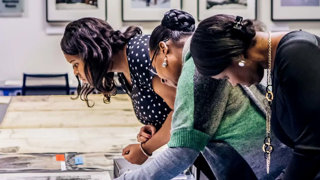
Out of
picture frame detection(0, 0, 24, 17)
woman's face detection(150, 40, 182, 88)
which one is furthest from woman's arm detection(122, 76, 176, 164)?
picture frame detection(0, 0, 24, 17)

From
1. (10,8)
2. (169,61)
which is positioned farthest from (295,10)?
(169,61)

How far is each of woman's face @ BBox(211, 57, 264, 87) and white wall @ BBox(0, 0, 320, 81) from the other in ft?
13.9

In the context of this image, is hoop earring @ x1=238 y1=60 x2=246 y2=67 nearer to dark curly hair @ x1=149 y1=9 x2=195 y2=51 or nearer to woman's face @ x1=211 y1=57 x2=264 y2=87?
woman's face @ x1=211 y1=57 x2=264 y2=87

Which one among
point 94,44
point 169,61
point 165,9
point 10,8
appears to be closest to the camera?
point 169,61

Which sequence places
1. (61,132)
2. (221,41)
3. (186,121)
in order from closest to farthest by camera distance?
(221,41), (186,121), (61,132)

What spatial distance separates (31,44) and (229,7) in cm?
221

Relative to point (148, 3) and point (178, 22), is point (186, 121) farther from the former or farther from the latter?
point (148, 3)

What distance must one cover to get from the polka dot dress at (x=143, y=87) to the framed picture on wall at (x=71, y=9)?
345 cm

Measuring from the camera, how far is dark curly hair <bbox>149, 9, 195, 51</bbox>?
156 centimetres

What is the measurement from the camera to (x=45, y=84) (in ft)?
17.3

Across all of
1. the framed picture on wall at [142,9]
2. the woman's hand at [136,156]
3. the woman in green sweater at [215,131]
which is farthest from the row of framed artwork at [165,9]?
the woman in green sweater at [215,131]

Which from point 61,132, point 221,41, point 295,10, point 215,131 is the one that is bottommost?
point 61,132

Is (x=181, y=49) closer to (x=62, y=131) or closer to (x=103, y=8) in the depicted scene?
(x=62, y=131)

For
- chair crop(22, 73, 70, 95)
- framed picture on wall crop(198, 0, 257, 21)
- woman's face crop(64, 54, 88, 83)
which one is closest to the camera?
woman's face crop(64, 54, 88, 83)
